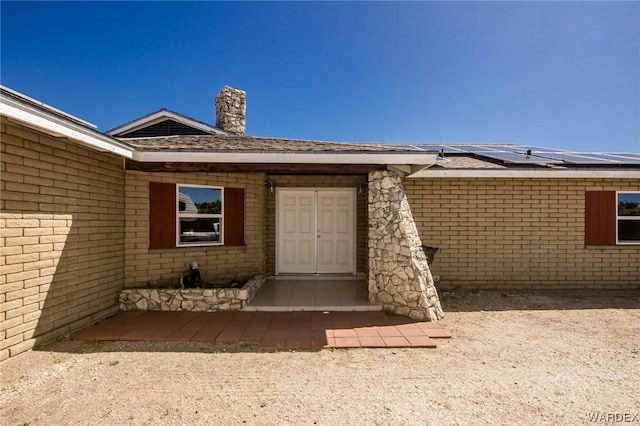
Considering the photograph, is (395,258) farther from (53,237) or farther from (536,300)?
(53,237)

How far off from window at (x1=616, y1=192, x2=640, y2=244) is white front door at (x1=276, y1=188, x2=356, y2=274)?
21.4 feet

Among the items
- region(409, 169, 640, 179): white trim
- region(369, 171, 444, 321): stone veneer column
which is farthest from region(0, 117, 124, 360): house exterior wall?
region(409, 169, 640, 179): white trim

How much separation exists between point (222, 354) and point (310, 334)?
1.31 meters

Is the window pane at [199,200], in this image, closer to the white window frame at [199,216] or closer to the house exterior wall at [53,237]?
the white window frame at [199,216]

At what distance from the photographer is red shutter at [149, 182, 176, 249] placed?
588 centimetres

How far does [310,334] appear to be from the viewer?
4465 millimetres

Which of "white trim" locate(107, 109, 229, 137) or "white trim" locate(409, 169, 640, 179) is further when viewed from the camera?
"white trim" locate(107, 109, 229, 137)

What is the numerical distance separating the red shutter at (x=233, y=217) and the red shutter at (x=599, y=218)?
27.5ft

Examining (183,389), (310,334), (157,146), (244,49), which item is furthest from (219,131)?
(183,389)

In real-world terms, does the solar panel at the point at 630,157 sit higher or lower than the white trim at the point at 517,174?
higher

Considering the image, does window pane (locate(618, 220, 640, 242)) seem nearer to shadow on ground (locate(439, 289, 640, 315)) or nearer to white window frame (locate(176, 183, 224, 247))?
shadow on ground (locate(439, 289, 640, 315))

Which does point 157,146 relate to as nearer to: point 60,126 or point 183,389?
point 60,126

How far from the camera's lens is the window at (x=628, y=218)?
23.3 ft

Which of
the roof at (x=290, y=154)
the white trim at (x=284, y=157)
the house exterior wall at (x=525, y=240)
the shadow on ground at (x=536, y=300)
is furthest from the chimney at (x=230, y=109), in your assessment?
the shadow on ground at (x=536, y=300)
